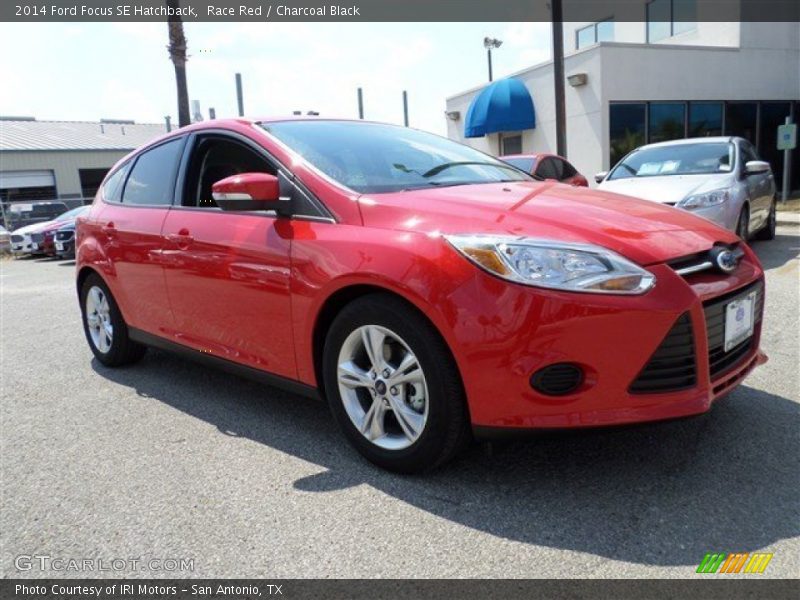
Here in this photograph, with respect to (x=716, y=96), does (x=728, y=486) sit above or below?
below

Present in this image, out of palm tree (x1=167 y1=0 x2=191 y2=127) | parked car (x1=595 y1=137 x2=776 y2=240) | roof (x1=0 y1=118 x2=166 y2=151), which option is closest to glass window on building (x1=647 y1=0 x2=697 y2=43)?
parked car (x1=595 y1=137 x2=776 y2=240)

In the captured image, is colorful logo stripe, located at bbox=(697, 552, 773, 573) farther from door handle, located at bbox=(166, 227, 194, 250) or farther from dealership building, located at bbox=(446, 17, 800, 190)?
dealership building, located at bbox=(446, 17, 800, 190)

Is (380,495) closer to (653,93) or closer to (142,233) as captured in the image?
(142,233)

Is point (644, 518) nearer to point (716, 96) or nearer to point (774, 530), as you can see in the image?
point (774, 530)

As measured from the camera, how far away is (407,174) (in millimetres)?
3244

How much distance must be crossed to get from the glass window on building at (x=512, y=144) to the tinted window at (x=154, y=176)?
15765 millimetres

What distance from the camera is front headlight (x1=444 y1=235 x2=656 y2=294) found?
229 cm

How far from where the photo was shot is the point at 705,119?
58.6 feet

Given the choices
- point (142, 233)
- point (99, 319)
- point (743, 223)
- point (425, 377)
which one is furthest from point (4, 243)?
point (425, 377)

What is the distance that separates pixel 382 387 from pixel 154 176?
240 centimetres

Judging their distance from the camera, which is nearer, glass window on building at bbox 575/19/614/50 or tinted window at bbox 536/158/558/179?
tinted window at bbox 536/158/558/179

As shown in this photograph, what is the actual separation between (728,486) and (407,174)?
1951 millimetres

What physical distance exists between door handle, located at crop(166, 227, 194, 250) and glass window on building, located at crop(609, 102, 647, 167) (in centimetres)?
1463

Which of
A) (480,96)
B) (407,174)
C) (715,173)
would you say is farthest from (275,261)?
(480,96)
